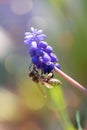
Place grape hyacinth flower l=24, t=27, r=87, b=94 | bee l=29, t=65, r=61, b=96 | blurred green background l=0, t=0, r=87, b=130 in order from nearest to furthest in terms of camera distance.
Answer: grape hyacinth flower l=24, t=27, r=87, b=94, bee l=29, t=65, r=61, b=96, blurred green background l=0, t=0, r=87, b=130

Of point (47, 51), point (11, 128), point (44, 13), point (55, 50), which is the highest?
point (44, 13)

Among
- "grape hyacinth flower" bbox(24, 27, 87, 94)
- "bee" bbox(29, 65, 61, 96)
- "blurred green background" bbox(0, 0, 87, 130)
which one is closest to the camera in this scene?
"grape hyacinth flower" bbox(24, 27, 87, 94)

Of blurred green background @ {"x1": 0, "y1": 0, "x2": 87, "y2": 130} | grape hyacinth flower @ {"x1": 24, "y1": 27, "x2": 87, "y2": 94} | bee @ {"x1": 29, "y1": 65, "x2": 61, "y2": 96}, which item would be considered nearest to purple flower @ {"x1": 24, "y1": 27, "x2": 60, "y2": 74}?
grape hyacinth flower @ {"x1": 24, "y1": 27, "x2": 87, "y2": 94}

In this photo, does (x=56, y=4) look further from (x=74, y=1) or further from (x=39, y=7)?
(x=39, y=7)

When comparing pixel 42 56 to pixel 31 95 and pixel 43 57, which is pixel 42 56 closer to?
pixel 43 57

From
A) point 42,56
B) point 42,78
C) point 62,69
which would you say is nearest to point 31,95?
point 62,69

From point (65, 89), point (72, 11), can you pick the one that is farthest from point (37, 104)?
point (72, 11)

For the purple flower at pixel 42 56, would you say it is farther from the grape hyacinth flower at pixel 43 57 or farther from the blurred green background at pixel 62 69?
the blurred green background at pixel 62 69

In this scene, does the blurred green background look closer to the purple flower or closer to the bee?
the bee
